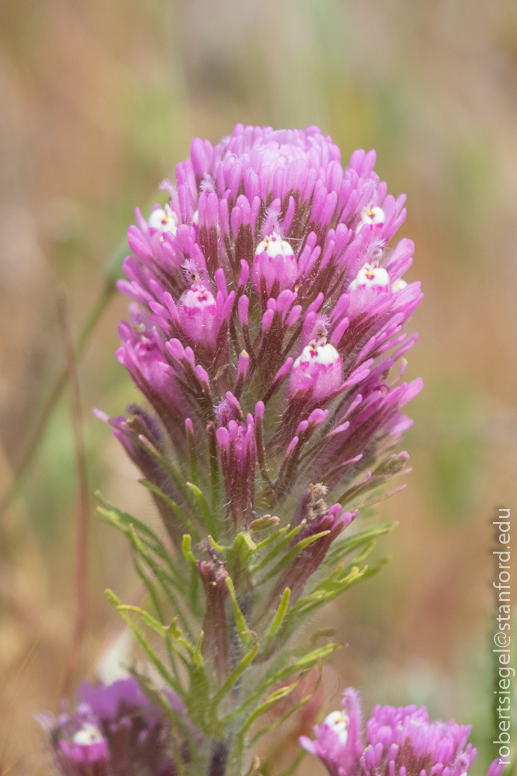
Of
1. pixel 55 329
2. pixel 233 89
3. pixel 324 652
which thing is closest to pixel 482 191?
pixel 233 89

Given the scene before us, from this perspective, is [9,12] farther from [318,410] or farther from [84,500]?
[318,410]

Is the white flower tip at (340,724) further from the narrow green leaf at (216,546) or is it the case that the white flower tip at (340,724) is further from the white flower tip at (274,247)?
the white flower tip at (274,247)

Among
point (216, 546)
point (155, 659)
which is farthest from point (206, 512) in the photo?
point (155, 659)

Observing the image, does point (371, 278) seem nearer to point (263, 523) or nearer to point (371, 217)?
point (371, 217)

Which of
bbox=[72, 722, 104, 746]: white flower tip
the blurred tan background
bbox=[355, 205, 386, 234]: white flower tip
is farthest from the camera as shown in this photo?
the blurred tan background

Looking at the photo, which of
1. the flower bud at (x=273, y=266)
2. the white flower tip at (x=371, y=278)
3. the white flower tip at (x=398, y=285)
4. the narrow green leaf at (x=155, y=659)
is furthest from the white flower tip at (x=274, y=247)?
the narrow green leaf at (x=155, y=659)

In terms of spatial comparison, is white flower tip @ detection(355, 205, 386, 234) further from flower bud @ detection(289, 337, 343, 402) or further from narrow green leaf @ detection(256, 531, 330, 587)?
narrow green leaf @ detection(256, 531, 330, 587)

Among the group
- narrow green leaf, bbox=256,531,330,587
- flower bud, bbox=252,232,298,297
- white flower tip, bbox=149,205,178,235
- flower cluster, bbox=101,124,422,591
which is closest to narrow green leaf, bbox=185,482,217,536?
flower cluster, bbox=101,124,422,591
